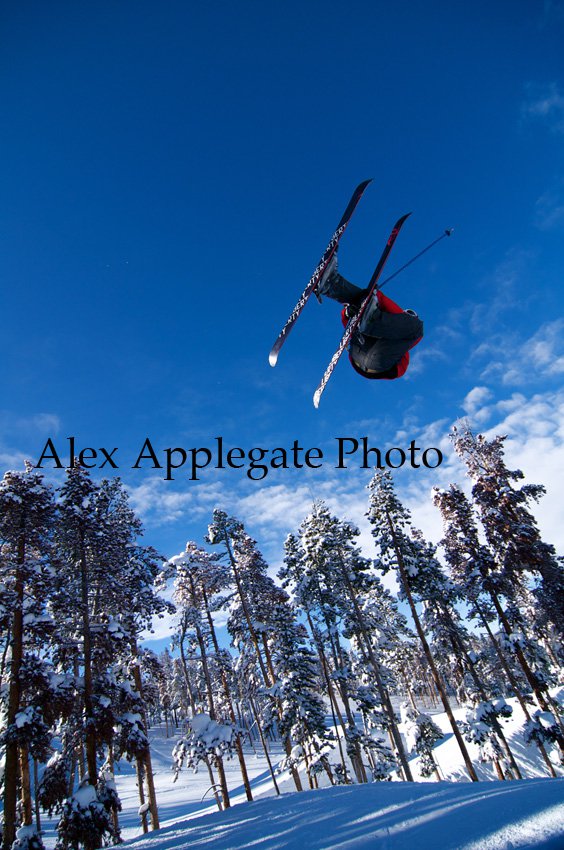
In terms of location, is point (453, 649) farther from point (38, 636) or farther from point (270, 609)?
point (38, 636)

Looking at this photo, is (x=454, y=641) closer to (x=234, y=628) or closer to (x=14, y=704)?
(x=234, y=628)

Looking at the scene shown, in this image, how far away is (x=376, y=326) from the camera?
671 centimetres

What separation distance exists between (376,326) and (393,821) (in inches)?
255

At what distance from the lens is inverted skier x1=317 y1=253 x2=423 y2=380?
6.61 meters

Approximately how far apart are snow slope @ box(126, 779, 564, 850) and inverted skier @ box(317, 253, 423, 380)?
19.3 ft

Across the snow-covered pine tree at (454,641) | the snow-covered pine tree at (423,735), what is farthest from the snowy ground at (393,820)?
the snow-covered pine tree at (423,735)

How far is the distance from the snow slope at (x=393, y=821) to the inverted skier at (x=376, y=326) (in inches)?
232

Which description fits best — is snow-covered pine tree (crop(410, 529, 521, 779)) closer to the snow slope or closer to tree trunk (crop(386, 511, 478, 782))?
tree trunk (crop(386, 511, 478, 782))

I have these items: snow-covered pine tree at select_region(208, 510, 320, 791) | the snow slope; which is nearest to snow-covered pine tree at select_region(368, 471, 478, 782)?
snow-covered pine tree at select_region(208, 510, 320, 791)

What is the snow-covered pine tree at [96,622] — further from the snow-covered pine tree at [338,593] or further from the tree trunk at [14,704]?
the snow-covered pine tree at [338,593]

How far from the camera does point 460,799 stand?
4656 mm

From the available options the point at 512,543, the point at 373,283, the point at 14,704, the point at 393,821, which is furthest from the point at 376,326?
the point at 512,543

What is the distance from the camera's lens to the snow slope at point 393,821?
344 cm

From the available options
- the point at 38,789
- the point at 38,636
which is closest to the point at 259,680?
the point at 38,789
